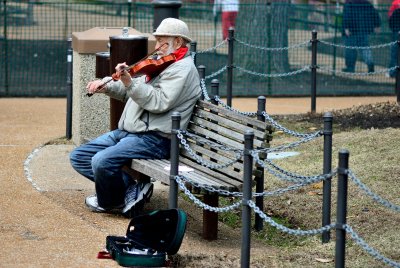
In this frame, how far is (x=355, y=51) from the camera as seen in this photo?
17297mm

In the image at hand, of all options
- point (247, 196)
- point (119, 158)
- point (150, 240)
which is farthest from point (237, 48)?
point (247, 196)

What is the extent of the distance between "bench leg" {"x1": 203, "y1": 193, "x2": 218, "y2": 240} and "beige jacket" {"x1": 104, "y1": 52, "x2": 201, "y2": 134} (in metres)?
0.69

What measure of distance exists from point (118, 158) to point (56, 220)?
0.69 meters

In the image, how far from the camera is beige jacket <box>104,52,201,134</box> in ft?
27.3

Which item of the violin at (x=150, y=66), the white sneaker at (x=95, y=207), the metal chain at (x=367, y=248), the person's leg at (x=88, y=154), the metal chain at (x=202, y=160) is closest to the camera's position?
the metal chain at (x=367, y=248)

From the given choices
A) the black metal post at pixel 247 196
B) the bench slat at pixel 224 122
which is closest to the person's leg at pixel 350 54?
the bench slat at pixel 224 122

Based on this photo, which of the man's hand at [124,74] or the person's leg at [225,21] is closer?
the man's hand at [124,74]

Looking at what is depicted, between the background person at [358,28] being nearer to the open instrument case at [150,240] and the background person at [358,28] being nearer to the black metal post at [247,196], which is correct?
the open instrument case at [150,240]

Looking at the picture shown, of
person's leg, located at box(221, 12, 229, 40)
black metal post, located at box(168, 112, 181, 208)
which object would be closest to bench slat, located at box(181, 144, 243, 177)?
black metal post, located at box(168, 112, 181, 208)

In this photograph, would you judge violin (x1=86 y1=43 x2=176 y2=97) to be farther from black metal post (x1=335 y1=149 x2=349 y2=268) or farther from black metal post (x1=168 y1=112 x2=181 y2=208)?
black metal post (x1=335 y1=149 x2=349 y2=268)

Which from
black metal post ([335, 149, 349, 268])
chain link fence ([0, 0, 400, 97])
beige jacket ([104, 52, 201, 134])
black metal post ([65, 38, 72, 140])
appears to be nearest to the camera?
black metal post ([335, 149, 349, 268])

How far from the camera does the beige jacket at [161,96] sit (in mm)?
8328

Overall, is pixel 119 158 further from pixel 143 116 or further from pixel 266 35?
pixel 266 35

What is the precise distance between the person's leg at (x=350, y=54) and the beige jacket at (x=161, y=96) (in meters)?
8.75
